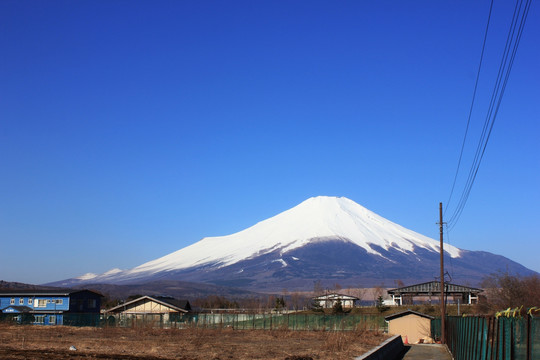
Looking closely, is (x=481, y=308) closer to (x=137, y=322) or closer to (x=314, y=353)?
(x=137, y=322)

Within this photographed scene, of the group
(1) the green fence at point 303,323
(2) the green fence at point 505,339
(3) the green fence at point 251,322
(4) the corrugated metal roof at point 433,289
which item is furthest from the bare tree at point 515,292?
Result: (2) the green fence at point 505,339

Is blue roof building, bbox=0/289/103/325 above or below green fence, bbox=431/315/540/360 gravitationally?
A: below

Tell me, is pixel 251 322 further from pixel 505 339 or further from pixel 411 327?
pixel 505 339

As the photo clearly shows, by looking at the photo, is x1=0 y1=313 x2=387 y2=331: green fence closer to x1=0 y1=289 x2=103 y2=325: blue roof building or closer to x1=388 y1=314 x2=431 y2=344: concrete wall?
x1=388 y1=314 x2=431 y2=344: concrete wall

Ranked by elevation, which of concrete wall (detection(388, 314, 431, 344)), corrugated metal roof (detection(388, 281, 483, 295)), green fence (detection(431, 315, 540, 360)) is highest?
green fence (detection(431, 315, 540, 360))

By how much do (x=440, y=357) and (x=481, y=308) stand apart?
54347mm

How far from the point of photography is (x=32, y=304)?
81062mm

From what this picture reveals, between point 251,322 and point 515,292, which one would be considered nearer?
point 251,322

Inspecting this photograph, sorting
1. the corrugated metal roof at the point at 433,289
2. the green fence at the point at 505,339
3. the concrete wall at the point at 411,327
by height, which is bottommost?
the concrete wall at the point at 411,327

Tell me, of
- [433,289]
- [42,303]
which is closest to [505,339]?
[42,303]

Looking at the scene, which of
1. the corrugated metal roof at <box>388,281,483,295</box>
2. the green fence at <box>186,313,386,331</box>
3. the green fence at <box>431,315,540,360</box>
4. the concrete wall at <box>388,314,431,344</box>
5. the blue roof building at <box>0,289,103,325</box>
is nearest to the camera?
the green fence at <box>431,315,540,360</box>

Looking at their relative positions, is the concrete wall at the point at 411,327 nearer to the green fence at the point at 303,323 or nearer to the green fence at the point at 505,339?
the green fence at the point at 303,323

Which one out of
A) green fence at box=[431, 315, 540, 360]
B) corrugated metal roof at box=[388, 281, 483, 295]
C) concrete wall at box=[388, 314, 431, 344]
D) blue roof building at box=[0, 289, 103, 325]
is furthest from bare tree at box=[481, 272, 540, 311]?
blue roof building at box=[0, 289, 103, 325]

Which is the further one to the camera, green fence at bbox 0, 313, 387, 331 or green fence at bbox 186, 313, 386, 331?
green fence at bbox 186, 313, 386, 331
